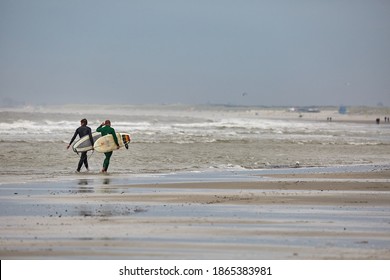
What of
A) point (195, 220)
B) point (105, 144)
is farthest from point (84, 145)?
point (195, 220)

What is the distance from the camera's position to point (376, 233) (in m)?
13.0

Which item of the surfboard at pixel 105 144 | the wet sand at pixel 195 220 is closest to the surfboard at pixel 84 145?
the surfboard at pixel 105 144

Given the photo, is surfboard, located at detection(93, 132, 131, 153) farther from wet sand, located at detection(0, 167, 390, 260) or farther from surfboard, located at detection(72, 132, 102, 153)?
wet sand, located at detection(0, 167, 390, 260)

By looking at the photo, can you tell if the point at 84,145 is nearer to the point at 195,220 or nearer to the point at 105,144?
the point at 105,144

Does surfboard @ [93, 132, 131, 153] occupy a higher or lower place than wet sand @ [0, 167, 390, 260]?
higher

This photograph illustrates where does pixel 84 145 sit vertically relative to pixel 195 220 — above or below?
above

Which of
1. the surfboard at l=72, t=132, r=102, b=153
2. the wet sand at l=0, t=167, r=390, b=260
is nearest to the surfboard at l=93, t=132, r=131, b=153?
the surfboard at l=72, t=132, r=102, b=153

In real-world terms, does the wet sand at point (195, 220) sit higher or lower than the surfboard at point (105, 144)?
lower

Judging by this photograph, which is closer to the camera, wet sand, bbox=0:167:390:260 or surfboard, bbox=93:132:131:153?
wet sand, bbox=0:167:390:260

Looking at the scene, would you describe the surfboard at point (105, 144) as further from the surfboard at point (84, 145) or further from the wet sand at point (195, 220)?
the wet sand at point (195, 220)

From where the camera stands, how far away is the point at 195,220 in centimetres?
1419

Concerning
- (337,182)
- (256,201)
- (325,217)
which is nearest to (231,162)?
(337,182)

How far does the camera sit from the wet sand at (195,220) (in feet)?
37.9

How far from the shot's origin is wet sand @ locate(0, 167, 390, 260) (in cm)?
1155
